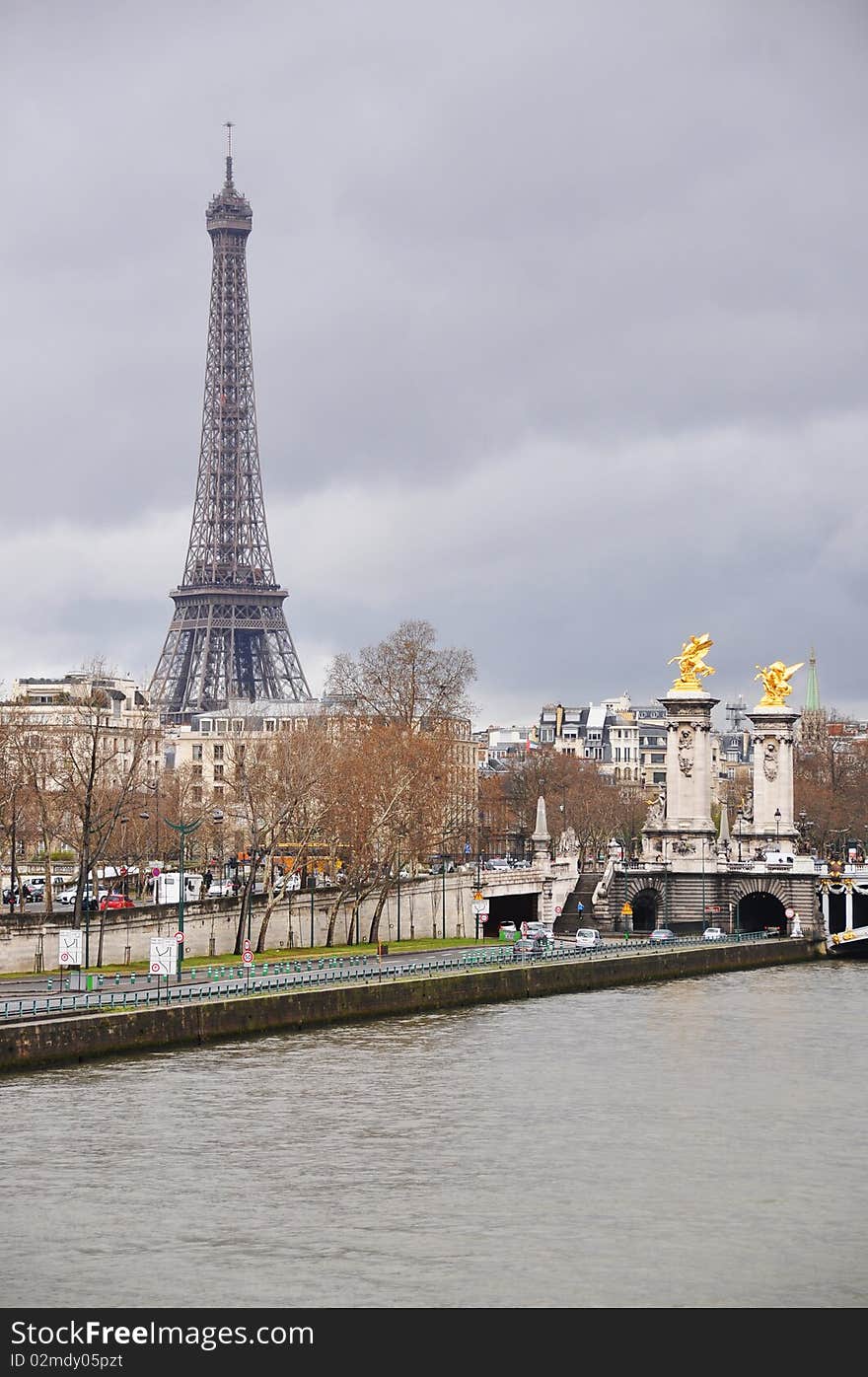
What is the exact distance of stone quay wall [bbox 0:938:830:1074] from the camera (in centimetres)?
5109

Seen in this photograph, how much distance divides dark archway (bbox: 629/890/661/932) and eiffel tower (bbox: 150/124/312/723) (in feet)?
231

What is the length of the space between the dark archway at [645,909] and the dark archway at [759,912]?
3.65 meters

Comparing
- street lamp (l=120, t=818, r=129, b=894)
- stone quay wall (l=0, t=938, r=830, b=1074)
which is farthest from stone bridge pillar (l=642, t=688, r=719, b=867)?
street lamp (l=120, t=818, r=129, b=894)

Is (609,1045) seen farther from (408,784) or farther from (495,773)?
(495,773)

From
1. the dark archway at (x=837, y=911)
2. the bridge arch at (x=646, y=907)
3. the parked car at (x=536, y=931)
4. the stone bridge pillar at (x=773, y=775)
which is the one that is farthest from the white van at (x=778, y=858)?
the parked car at (x=536, y=931)

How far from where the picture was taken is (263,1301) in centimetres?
3231

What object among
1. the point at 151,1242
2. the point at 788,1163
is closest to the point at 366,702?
the point at 788,1163

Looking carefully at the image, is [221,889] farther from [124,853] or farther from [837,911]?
[837,911]

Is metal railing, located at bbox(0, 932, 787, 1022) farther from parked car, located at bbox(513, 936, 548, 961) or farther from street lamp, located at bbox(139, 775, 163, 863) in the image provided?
street lamp, located at bbox(139, 775, 163, 863)

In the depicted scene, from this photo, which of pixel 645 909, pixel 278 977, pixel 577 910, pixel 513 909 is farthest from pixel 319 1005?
pixel 645 909

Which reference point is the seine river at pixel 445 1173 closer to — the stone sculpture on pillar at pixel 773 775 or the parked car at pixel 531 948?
the parked car at pixel 531 948

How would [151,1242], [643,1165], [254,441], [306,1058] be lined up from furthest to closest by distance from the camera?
[254,441] < [306,1058] < [643,1165] < [151,1242]
